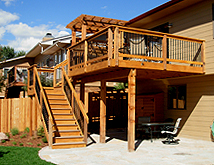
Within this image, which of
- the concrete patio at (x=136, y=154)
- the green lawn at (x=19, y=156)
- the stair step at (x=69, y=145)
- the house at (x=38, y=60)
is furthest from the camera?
the house at (x=38, y=60)

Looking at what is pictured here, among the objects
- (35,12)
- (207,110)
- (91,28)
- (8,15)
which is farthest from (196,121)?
(8,15)

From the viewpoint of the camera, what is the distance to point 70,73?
41.4 feet

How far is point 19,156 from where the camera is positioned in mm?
7887

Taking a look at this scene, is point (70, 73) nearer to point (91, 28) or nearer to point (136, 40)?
point (91, 28)

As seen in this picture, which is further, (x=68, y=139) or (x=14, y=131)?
(x=14, y=131)

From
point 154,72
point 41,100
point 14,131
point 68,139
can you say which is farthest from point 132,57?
point 14,131

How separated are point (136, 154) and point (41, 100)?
501 centimetres

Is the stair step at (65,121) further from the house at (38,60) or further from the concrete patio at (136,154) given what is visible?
the house at (38,60)

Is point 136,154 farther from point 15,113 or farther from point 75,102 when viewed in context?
point 15,113

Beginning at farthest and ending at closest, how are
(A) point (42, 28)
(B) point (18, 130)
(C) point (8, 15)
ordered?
(A) point (42, 28), (C) point (8, 15), (B) point (18, 130)

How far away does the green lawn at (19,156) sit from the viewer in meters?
7.14

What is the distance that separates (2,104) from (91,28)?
248 inches

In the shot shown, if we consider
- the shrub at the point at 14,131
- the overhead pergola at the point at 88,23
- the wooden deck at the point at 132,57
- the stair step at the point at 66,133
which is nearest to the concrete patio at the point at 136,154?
the stair step at the point at 66,133

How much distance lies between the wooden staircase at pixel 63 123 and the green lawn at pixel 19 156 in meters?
1.07
